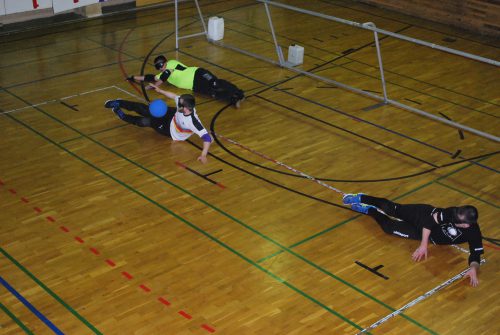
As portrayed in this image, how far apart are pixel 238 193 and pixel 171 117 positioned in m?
1.93

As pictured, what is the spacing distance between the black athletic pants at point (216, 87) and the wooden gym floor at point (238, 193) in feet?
0.81

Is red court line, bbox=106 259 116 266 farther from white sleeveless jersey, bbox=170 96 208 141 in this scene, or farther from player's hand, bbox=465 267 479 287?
player's hand, bbox=465 267 479 287

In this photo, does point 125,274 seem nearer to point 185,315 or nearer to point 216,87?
point 185,315

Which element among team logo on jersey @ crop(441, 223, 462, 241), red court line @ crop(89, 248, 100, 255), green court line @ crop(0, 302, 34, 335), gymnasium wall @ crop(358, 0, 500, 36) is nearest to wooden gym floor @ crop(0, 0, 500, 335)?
green court line @ crop(0, 302, 34, 335)

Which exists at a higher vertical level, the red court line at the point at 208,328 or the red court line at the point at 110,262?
the red court line at the point at 110,262

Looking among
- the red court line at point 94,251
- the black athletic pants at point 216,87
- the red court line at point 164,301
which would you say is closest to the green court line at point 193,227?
the red court line at point 94,251

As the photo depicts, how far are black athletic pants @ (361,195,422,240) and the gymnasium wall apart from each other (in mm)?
9424

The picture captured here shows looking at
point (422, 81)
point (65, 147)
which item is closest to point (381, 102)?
point (422, 81)

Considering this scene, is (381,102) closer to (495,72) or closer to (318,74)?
(318,74)

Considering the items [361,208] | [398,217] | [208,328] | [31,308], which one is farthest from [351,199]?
[31,308]

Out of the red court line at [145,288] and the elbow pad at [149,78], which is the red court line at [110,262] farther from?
the elbow pad at [149,78]

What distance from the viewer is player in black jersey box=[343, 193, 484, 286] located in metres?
7.89

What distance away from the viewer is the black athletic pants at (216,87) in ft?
39.7

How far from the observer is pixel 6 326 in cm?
698
